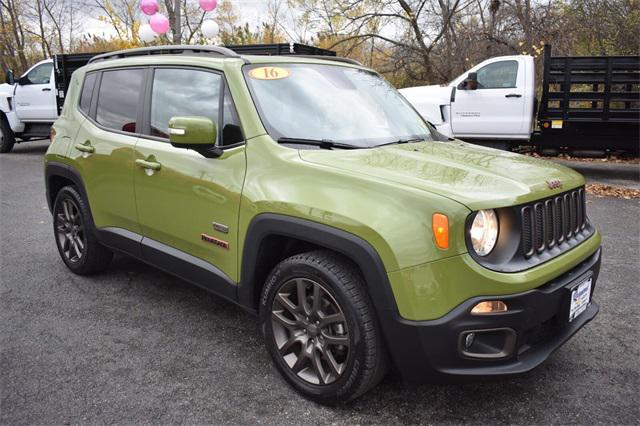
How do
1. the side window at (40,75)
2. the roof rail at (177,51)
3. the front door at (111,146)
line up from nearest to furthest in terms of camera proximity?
the roof rail at (177,51), the front door at (111,146), the side window at (40,75)

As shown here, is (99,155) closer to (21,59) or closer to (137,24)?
(137,24)

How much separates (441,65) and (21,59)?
94.4ft

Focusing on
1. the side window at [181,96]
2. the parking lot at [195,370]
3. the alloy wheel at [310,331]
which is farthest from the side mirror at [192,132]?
the parking lot at [195,370]

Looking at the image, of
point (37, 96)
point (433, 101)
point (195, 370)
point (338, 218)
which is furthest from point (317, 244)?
point (37, 96)

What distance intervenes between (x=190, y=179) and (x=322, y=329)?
1.25m

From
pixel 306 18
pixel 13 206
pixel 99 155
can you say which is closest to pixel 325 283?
pixel 99 155

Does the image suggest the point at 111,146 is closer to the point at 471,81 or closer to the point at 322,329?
the point at 322,329

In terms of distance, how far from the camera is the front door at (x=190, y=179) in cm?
295

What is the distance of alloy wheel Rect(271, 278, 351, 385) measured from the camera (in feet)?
8.26

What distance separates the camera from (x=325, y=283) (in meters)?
2.48

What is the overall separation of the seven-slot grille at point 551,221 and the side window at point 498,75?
7.79 m

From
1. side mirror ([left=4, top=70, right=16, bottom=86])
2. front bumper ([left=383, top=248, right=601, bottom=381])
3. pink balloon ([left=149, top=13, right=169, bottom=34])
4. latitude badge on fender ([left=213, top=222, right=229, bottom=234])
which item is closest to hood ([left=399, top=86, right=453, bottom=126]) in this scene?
latitude badge on fender ([left=213, top=222, right=229, bottom=234])

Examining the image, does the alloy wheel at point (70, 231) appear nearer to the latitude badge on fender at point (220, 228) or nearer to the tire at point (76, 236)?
the tire at point (76, 236)

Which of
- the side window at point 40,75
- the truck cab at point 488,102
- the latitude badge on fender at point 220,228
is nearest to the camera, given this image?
the latitude badge on fender at point 220,228
